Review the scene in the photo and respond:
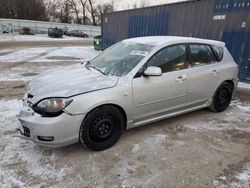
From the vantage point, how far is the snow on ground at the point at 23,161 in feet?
8.68

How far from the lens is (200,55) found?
4.18m

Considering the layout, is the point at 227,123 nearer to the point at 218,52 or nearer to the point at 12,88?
the point at 218,52

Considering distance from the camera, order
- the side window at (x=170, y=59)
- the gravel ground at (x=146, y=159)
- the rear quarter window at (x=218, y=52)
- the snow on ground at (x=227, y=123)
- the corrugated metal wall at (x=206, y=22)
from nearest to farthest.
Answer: the gravel ground at (x=146, y=159) → the side window at (x=170, y=59) → the snow on ground at (x=227, y=123) → the rear quarter window at (x=218, y=52) → the corrugated metal wall at (x=206, y=22)

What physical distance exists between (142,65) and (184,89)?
0.97 m

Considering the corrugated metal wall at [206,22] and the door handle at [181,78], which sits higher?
the corrugated metal wall at [206,22]

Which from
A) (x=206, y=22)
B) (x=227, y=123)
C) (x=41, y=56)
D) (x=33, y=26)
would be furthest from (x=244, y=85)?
(x=33, y=26)

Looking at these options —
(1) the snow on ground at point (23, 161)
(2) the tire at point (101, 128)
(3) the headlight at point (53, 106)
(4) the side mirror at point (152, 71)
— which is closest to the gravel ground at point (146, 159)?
(1) the snow on ground at point (23, 161)

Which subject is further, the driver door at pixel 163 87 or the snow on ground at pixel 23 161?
the driver door at pixel 163 87

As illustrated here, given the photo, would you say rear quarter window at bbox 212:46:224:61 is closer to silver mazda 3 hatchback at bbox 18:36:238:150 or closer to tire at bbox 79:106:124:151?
silver mazda 3 hatchback at bbox 18:36:238:150

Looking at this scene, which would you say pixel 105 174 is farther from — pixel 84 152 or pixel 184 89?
pixel 184 89

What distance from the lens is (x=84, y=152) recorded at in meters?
3.21

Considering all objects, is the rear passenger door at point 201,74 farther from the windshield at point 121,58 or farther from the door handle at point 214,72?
the windshield at point 121,58

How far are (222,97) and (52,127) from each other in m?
3.56

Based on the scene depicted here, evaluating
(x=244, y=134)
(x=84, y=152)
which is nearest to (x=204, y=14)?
(x=244, y=134)
